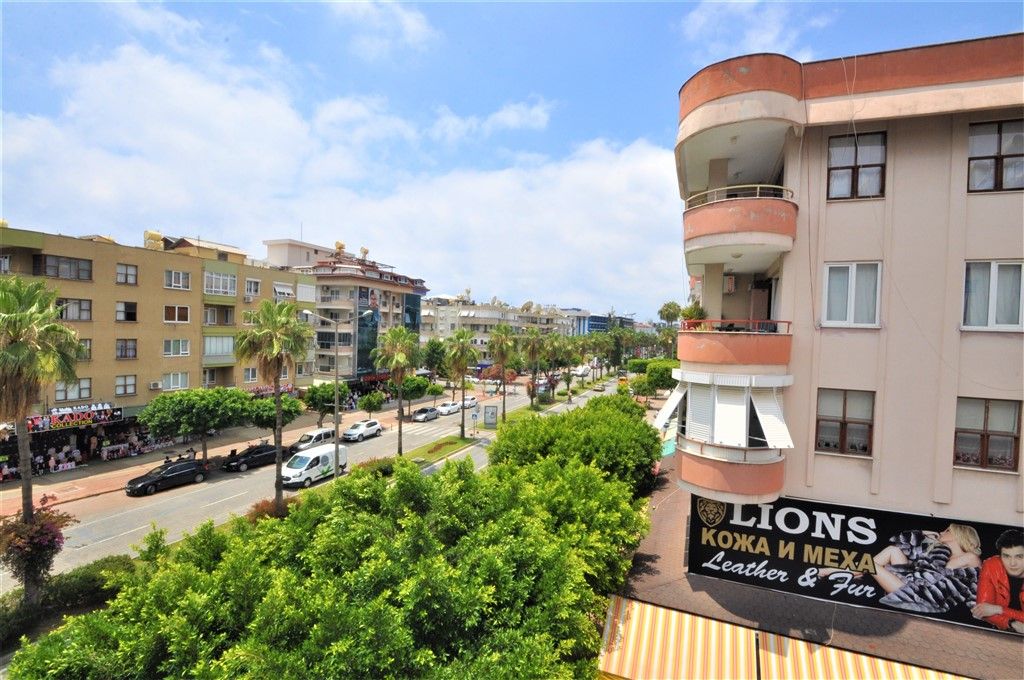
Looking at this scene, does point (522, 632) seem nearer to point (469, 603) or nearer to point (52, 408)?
point (469, 603)

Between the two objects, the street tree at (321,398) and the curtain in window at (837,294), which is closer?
the curtain in window at (837,294)

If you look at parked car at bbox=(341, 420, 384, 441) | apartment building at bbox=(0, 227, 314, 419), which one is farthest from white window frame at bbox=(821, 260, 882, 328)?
parked car at bbox=(341, 420, 384, 441)

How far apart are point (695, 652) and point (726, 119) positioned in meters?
12.8

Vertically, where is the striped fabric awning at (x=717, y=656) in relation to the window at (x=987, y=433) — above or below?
below

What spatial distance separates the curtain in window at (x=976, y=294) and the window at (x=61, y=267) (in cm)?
4510

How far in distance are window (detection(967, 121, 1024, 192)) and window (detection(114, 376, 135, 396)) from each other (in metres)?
45.9

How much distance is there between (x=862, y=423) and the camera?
11.5 meters

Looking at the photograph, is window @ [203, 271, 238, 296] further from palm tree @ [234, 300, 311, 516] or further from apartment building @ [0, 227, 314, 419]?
palm tree @ [234, 300, 311, 516]

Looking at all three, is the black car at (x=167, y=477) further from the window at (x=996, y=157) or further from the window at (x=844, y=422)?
the window at (x=996, y=157)

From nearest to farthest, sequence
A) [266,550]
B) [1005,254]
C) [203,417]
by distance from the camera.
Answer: [266,550], [1005,254], [203,417]

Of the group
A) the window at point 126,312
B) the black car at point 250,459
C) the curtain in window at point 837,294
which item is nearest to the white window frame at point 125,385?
the window at point 126,312

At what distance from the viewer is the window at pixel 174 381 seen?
37.0 m

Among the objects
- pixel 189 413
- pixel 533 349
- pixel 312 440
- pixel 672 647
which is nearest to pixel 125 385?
pixel 189 413

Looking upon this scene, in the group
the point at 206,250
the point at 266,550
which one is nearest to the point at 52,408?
the point at 206,250
